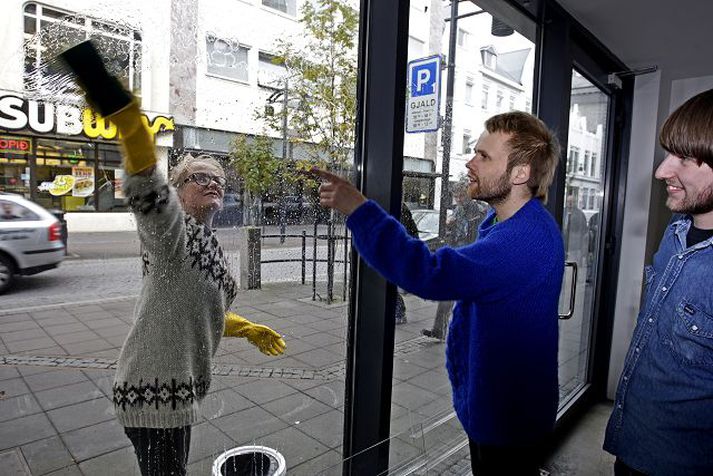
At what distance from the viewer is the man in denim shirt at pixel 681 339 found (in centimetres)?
117

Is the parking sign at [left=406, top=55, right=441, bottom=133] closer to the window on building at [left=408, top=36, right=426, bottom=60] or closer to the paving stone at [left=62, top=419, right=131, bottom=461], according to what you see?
the window on building at [left=408, top=36, right=426, bottom=60]

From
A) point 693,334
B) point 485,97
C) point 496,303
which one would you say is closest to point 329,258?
point 496,303

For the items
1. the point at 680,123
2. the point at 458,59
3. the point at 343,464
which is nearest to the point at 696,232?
the point at 680,123

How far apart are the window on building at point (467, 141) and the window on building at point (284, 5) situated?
3.42 ft

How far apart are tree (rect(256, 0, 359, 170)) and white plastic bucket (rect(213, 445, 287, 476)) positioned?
1.01 m

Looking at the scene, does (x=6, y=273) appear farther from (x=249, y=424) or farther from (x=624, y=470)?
(x=624, y=470)

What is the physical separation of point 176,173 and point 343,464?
3.79ft

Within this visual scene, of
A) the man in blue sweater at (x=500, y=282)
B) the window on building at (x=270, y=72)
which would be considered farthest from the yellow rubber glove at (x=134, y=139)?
the window on building at (x=270, y=72)

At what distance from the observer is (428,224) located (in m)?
2.06

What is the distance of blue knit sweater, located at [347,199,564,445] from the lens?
108 centimetres

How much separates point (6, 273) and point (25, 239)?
0.29 feet

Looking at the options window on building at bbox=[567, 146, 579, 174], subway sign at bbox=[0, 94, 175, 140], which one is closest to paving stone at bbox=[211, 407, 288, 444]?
subway sign at bbox=[0, 94, 175, 140]

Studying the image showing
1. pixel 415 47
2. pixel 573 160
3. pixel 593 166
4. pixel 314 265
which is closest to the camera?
pixel 314 265

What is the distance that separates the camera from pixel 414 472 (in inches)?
75.5
